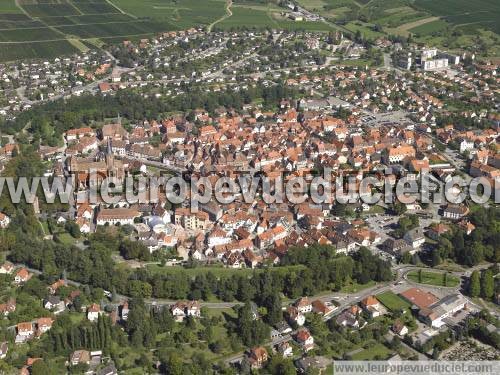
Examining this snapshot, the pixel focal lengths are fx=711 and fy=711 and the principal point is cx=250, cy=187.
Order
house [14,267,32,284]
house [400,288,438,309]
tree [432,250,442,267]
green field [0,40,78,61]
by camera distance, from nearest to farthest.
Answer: house [400,288,438,309] < house [14,267,32,284] < tree [432,250,442,267] < green field [0,40,78,61]

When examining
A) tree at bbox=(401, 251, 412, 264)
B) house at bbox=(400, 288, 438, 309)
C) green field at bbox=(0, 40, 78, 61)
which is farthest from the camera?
green field at bbox=(0, 40, 78, 61)

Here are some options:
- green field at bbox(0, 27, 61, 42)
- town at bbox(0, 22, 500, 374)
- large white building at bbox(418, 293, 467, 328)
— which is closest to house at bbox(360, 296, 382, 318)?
town at bbox(0, 22, 500, 374)

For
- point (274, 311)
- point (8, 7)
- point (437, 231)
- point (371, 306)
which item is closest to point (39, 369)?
point (274, 311)

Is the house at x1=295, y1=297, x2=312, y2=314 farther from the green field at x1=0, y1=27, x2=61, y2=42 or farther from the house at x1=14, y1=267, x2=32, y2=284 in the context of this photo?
the green field at x1=0, y1=27, x2=61, y2=42

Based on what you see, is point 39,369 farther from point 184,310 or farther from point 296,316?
point 296,316

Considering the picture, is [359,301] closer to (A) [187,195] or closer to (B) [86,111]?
(A) [187,195]

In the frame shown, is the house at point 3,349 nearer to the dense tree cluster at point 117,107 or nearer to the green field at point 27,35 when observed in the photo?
the dense tree cluster at point 117,107

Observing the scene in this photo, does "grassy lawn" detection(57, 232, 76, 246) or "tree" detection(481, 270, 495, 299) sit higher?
"tree" detection(481, 270, 495, 299)
